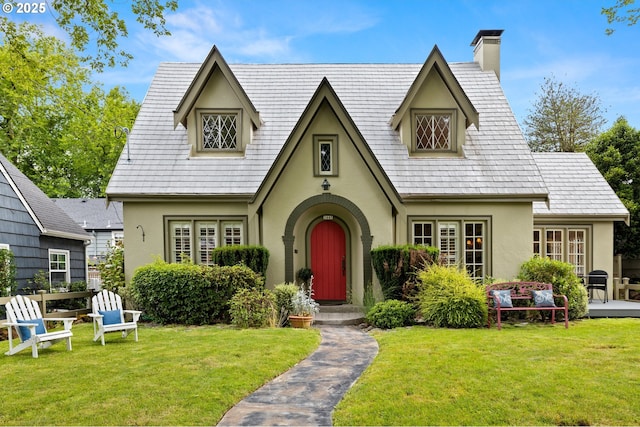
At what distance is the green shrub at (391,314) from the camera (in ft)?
33.6

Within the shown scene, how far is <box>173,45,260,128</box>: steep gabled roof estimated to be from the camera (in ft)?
44.2

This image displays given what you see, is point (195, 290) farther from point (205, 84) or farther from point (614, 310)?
point (614, 310)

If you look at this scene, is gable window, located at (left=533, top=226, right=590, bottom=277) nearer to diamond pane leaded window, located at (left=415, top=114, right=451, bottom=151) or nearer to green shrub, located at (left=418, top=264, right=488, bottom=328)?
diamond pane leaded window, located at (left=415, top=114, right=451, bottom=151)

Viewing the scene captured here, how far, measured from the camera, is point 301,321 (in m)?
10.4

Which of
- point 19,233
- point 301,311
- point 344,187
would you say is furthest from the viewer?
point 19,233

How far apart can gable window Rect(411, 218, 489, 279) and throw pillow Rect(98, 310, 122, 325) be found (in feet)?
27.7

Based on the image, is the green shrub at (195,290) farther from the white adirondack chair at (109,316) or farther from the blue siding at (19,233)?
the blue siding at (19,233)

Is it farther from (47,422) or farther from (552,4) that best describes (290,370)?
(552,4)

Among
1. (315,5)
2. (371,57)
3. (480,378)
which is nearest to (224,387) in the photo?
(480,378)

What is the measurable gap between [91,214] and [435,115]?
89.8 ft

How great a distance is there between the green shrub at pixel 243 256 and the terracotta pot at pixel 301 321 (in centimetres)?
181

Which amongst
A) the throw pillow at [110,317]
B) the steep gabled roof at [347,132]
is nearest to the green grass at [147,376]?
the throw pillow at [110,317]

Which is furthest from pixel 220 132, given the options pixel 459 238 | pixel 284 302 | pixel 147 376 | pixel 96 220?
pixel 96 220

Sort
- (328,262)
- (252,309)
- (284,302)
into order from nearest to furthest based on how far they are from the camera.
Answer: (252,309), (284,302), (328,262)
